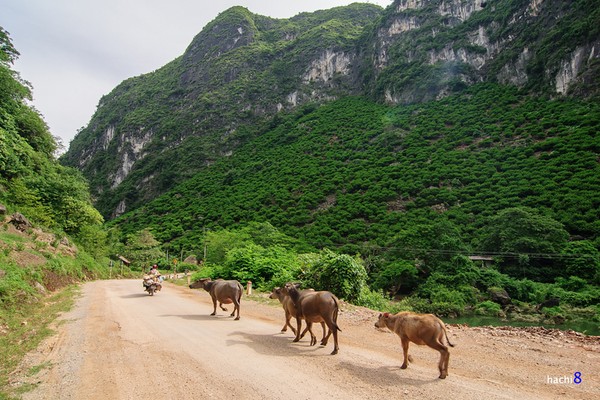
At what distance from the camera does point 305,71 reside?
365 ft

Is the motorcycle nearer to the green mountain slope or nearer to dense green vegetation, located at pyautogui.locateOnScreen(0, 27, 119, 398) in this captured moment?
dense green vegetation, located at pyautogui.locateOnScreen(0, 27, 119, 398)

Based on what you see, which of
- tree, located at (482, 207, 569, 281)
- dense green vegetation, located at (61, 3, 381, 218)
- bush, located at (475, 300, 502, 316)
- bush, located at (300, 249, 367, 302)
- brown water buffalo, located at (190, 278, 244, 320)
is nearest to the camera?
brown water buffalo, located at (190, 278, 244, 320)

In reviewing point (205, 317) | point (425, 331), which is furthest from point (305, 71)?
point (425, 331)

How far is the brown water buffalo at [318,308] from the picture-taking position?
6.45 m

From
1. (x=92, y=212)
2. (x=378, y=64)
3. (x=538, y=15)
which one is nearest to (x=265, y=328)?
(x=92, y=212)

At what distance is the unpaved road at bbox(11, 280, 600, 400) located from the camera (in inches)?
186

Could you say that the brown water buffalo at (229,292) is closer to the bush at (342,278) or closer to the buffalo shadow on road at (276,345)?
the buffalo shadow on road at (276,345)

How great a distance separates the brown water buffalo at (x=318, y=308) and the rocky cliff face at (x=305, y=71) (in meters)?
64.0

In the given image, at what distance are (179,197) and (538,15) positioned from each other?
86660mm

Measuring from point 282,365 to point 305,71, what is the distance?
378ft

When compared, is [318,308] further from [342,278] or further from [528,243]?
[528,243]

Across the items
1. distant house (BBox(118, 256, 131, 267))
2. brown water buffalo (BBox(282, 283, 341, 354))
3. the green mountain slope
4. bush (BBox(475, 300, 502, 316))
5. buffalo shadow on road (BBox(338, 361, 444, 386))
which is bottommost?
distant house (BBox(118, 256, 131, 267))

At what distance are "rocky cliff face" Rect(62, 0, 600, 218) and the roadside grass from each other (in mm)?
68373

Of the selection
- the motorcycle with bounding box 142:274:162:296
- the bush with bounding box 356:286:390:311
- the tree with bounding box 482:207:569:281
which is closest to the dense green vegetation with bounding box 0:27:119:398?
the motorcycle with bounding box 142:274:162:296
